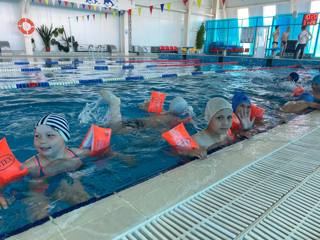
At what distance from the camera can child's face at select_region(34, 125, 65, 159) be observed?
2088mm

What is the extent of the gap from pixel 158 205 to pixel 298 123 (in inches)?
112

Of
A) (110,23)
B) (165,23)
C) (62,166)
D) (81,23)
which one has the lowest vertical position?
(62,166)

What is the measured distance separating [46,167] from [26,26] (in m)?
15.3

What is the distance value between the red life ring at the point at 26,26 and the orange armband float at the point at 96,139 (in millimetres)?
14779

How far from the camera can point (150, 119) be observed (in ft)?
13.5

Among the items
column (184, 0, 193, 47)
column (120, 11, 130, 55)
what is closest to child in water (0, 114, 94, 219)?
column (120, 11, 130, 55)

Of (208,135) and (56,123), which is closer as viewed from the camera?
(56,123)

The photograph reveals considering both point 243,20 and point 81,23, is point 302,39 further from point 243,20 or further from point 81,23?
point 81,23

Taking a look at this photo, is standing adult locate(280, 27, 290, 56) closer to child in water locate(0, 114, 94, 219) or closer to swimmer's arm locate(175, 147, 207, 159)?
swimmer's arm locate(175, 147, 207, 159)

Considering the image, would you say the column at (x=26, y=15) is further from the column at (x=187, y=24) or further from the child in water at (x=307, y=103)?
the child in water at (x=307, y=103)

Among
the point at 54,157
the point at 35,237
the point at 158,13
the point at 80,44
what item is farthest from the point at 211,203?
the point at 158,13

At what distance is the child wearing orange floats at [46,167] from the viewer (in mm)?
2072

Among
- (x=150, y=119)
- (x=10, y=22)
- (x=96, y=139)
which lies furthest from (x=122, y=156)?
(x=10, y=22)

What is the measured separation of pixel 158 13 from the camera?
22.2 metres
